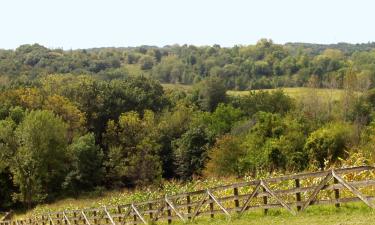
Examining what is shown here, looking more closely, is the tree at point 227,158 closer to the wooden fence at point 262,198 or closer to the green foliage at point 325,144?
the green foliage at point 325,144

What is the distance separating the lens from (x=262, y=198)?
20.5m

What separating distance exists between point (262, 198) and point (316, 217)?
4.94m

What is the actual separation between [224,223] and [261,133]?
181 feet

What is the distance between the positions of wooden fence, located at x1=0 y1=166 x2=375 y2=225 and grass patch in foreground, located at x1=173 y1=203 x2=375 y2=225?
0.22 meters

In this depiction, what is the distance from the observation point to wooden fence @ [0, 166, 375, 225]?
50.3ft

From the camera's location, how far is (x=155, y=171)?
7581cm

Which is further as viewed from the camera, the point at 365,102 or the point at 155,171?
the point at 365,102

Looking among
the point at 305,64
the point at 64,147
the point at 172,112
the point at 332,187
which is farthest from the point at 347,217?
the point at 305,64

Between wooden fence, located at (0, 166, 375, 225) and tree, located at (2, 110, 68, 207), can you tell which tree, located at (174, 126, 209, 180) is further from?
wooden fence, located at (0, 166, 375, 225)

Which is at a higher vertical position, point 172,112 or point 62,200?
point 172,112

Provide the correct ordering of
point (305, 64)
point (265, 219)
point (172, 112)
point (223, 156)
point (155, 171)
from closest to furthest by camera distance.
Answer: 1. point (265, 219)
2. point (223, 156)
3. point (155, 171)
4. point (172, 112)
5. point (305, 64)

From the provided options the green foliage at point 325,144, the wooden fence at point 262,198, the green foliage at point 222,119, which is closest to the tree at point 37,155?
the green foliage at point 222,119

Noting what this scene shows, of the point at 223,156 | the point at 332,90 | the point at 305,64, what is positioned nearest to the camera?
the point at 223,156

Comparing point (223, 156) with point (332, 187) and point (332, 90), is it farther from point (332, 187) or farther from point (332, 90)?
point (332, 90)
